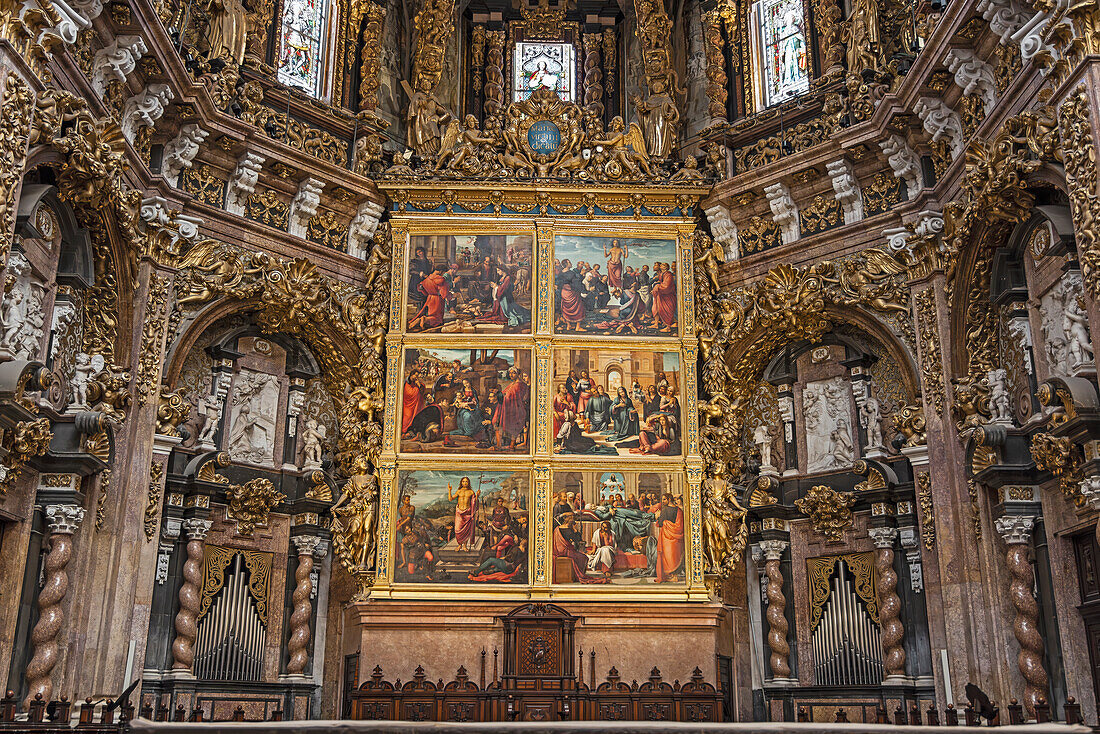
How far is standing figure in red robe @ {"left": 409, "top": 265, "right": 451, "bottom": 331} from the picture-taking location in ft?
58.4

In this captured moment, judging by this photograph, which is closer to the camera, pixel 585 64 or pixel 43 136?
pixel 43 136

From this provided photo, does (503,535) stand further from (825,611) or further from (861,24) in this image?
(861,24)

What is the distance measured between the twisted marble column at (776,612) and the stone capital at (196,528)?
9015 mm

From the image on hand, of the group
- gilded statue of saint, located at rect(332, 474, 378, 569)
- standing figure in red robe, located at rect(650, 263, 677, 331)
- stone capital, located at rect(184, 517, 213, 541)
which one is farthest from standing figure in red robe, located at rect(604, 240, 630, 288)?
stone capital, located at rect(184, 517, 213, 541)

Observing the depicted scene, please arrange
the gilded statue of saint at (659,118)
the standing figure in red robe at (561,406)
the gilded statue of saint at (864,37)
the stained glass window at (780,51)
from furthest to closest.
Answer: the gilded statue of saint at (659,118)
the stained glass window at (780,51)
the standing figure in red robe at (561,406)
the gilded statue of saint at (864,37)

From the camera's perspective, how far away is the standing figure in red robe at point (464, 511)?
54.5 ft

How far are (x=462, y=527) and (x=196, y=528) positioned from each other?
4131 mm

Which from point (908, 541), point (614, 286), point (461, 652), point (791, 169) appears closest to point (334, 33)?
point (614, 286)

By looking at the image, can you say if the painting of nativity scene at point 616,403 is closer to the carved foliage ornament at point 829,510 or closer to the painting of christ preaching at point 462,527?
the painting of christ preaching at point 462,527

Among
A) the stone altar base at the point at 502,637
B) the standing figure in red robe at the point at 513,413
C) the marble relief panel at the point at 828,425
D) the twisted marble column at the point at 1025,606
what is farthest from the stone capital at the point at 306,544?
the twisted marble column at the point at 1025,606

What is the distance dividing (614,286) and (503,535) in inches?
190

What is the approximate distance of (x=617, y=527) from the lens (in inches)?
657

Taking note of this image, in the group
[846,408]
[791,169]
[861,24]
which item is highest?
[861,24]

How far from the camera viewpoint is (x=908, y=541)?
1548 centimetres
